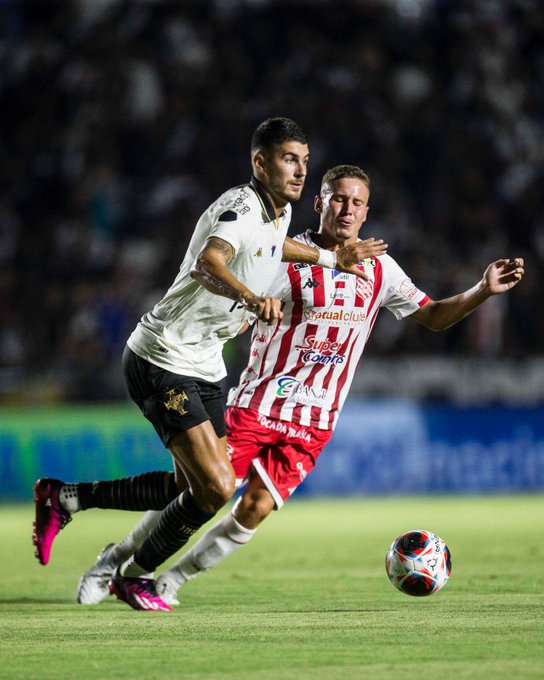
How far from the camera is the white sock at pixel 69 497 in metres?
7.07

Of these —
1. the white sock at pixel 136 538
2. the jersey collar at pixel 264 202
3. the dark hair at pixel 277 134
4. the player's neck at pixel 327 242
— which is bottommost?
the white sock at pixel 136 538

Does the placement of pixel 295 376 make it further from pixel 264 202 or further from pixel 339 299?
pixel 264 202

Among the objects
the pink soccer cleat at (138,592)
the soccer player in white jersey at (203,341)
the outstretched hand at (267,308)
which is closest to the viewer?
the outstretched hand at (267,308)

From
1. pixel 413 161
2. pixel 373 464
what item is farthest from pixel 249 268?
pixel 413 161

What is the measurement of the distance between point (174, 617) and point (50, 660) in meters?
1.48

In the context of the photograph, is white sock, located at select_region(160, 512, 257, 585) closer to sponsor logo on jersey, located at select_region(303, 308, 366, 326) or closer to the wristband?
sponsor logo on jersey, located at select_region(303, 308, 366, 326)

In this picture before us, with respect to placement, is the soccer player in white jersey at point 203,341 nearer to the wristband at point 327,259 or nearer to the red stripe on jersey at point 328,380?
the wristband at point 327,259

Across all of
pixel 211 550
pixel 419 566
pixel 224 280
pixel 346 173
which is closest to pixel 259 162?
pixel 224 280

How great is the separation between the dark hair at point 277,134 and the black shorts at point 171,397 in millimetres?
1291

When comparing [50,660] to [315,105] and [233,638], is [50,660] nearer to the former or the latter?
[233,638]

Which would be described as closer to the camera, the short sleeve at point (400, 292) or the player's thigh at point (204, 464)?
the player's thigh at point (204, 464)

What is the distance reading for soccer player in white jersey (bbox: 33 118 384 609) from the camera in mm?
6387

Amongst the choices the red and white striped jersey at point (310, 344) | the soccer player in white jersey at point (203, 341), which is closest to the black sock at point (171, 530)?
the soccer player in white jersey at point (203, 341)

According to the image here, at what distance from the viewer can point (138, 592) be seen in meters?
6.77
